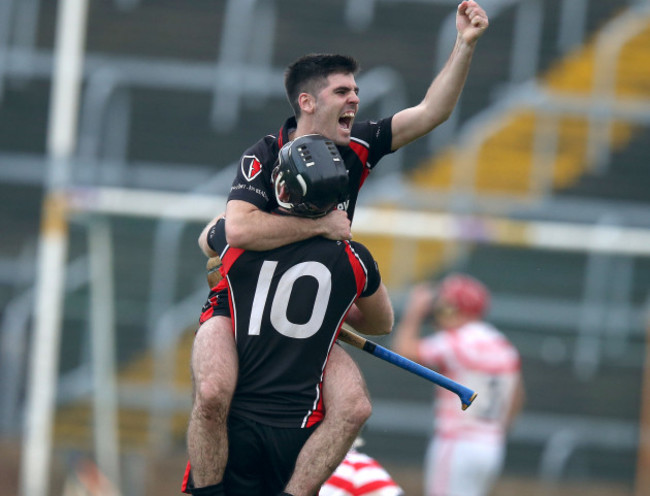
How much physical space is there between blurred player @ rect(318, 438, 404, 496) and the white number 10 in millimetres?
996

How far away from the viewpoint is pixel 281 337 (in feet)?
15.1

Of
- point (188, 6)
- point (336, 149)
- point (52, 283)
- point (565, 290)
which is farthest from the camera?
point (188, 6)

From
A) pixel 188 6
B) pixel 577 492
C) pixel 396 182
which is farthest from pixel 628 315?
pixel 188 6

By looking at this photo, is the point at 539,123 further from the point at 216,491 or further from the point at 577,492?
the point at 216,491

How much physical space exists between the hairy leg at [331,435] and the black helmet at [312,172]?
2.31 ft

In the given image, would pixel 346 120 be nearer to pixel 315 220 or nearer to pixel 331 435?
pixel 315 220

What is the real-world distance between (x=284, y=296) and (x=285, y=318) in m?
0.08

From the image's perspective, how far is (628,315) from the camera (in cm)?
1068

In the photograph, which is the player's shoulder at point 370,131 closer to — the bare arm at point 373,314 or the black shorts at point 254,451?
the bare arm at point 373,314

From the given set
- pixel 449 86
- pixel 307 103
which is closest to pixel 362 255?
pixel 307 103

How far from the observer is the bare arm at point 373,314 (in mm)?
4840

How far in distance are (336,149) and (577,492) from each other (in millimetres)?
6887

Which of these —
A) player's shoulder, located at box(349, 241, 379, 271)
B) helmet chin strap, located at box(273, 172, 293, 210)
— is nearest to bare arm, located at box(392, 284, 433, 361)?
player's shoulder, located at box(349, 241, 379, 271)

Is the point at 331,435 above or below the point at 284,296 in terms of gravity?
below
